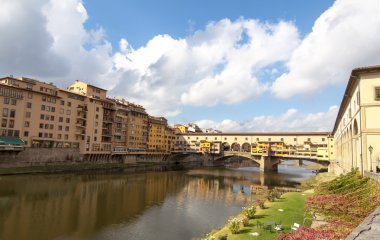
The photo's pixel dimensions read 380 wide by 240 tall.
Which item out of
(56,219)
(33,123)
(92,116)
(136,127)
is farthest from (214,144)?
(56,219)

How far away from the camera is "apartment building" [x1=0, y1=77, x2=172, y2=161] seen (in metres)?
68.4

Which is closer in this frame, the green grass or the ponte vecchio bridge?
the green grass

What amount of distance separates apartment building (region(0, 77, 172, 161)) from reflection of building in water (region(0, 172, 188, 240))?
18.4 meters

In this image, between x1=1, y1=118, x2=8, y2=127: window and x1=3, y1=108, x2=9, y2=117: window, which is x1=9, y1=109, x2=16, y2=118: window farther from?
x1=1, y1=118, x2=8, y2=127: window

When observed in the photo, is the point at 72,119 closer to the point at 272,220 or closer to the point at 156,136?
the point at 156,136

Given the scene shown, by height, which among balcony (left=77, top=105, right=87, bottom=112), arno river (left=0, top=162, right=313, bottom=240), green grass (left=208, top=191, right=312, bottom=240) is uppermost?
balcony (left=77, top=105, right=87, bottom=112)

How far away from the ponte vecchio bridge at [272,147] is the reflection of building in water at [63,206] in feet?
208

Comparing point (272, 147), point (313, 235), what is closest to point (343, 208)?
point (313, 235)

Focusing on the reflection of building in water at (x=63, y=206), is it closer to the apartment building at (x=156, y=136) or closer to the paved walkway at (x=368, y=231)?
the paved walkway at (x=368, y=231)

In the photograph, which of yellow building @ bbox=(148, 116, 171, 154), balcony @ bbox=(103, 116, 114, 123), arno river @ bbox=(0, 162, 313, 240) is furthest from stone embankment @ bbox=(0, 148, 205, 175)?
arno river @ bbox=(0, 162, 313, 240)

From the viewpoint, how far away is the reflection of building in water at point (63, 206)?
86.2 feet

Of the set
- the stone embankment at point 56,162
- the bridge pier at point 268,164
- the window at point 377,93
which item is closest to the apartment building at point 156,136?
the stone embankment at point 56,162

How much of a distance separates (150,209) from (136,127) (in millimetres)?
76019

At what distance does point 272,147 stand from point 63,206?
88994 millimetres
